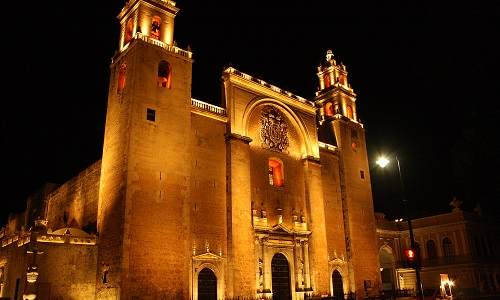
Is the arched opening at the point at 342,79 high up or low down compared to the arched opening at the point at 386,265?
up

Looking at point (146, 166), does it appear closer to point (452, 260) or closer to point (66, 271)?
point (66, 271)

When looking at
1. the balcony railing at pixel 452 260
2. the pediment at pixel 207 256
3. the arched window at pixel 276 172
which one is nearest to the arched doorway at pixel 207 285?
Answer: the pediment at pixel 207 256

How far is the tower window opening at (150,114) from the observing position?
1013 inches

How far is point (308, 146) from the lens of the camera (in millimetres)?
35125

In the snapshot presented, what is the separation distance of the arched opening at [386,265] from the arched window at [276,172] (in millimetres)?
16132

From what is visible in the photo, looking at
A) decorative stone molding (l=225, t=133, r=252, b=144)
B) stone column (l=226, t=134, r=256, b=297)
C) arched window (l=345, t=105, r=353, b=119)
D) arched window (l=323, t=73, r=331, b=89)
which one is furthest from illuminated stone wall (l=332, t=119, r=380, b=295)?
decorative stone molding (l=225, t=133, r=252, b=144)

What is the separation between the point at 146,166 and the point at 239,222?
7184 mm

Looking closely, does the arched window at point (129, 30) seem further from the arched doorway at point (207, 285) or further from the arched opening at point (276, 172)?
the arched doorway at point (207, 285)

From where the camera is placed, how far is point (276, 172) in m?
33.3

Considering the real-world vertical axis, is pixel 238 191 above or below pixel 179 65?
below

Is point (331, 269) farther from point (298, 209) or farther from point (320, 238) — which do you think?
point (298, 209)

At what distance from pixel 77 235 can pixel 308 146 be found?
18.7 metres

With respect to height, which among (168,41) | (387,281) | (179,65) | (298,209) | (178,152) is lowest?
(387,281)

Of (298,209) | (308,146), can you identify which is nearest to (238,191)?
(298,209)
